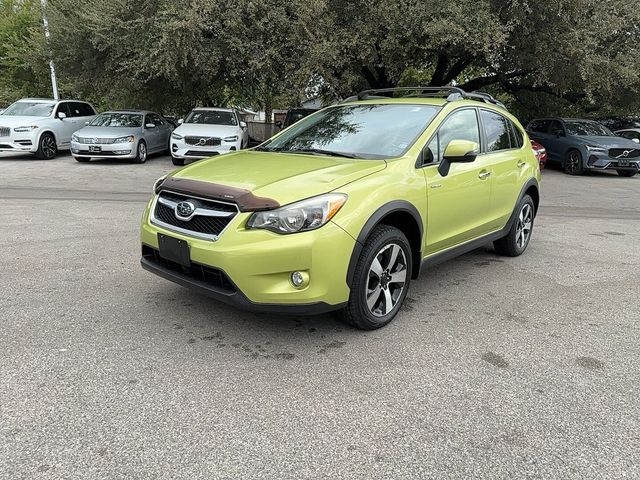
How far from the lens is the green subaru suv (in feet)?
10.6

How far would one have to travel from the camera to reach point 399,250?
3.88 m

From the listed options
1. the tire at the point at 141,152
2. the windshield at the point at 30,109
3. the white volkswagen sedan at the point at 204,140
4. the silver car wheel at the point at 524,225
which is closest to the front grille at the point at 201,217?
the silver car wheel at the point at 524,225

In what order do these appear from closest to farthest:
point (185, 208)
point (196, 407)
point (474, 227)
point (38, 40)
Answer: point (196, 407), point (185, 208), point (474, 227), point (38, 40)

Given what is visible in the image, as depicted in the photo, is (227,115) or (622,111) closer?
(227,115)

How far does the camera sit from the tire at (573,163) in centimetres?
1534

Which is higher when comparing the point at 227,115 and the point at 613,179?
the point at 227,115

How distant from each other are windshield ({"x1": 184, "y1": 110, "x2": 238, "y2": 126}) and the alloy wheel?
4.14 metres

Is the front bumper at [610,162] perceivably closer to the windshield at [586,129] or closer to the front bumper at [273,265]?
the windshield at [586,129]

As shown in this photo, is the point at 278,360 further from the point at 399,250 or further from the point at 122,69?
the point at 122,69

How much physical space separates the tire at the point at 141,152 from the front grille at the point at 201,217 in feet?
40.1

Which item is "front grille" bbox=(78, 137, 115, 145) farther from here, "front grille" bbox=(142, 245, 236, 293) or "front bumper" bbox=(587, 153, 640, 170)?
"front bumper" bbox=(587, 153, 640, 170)

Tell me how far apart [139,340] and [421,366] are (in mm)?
1888

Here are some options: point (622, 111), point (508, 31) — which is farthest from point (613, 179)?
point (622, 111)

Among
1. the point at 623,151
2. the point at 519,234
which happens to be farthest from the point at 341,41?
the point at 519,234
